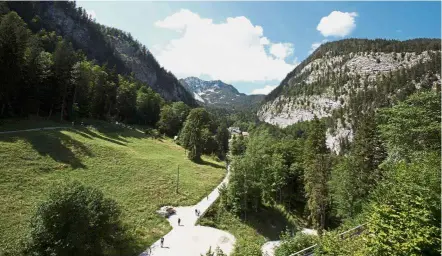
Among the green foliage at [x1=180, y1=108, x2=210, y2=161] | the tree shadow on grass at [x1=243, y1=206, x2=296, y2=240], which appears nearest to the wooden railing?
the tree shadow on grass at [x1=243, y1=206, x2=296, y2=240]

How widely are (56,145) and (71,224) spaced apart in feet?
102

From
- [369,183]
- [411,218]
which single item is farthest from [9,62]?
[411,218]

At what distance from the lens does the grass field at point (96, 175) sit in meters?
34.6

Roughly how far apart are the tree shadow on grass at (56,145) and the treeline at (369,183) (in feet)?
99.4

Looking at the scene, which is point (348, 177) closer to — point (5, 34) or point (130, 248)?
point (130, 248)

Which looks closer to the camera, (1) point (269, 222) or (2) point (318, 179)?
(2) point (318, 179)

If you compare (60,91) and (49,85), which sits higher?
(49,85)

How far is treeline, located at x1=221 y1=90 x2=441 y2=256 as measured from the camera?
16234 mm

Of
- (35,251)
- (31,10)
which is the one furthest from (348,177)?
(31,10)

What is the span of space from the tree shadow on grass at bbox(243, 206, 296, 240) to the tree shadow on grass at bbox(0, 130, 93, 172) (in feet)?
109

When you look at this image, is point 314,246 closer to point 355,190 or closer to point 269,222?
point 355,190

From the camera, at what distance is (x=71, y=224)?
26.9m

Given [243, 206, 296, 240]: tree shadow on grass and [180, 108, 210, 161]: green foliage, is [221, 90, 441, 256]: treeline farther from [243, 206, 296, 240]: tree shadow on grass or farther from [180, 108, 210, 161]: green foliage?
[180, 108, 210, 161]: green foliage

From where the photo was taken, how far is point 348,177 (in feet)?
120
